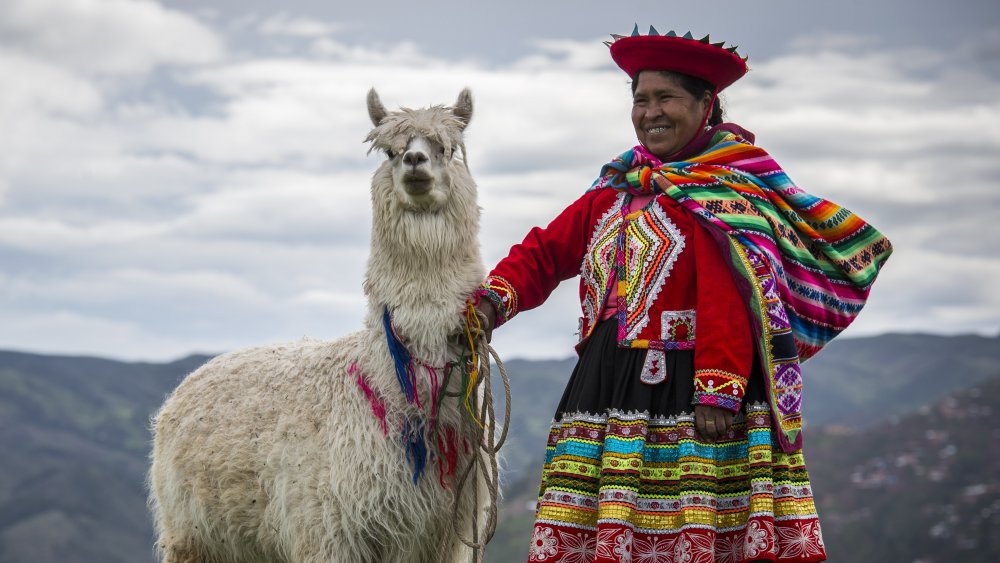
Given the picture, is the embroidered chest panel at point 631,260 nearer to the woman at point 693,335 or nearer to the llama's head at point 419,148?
the woman at point 693,335

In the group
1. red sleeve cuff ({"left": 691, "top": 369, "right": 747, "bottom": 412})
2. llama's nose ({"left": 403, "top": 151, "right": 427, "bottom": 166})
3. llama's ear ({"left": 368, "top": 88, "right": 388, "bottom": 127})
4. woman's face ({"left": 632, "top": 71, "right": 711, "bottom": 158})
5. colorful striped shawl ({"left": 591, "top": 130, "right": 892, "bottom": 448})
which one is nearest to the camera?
red sleeve cuff ({"left": 691, "top": 369, "right": 747, "bottom": 412})

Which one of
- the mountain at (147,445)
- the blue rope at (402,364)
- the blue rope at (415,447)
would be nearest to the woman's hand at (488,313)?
the blue rope at (402,364)

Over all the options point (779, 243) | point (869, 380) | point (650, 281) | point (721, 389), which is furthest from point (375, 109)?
point (869, 380)

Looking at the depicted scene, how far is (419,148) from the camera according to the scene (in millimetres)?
4145

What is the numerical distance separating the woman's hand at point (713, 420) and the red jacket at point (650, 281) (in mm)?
31

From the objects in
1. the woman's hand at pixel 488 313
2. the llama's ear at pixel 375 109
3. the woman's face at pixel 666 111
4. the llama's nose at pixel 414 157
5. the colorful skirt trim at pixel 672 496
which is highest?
the llama's ear at pixel 375 109

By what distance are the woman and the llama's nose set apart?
2.27ft

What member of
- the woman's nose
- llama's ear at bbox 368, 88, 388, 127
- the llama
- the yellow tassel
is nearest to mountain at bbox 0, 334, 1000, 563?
the llama

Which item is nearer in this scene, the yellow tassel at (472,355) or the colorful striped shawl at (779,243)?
the colorful striped shawl at (779,243)

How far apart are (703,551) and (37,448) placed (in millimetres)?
45655

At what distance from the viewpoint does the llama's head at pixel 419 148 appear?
4.10m

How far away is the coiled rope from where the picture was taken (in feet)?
13.5

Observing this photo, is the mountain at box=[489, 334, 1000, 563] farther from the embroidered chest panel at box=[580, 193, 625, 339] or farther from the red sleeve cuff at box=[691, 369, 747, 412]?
→ the red sleeve cuff at box=[691, 369, 747, 412]

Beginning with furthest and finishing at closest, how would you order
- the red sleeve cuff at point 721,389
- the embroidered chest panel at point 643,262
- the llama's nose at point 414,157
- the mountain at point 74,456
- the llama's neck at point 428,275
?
the mountain at point 74,456
the llama's neck at point 428,275
the llama's nose at point 414,157
the embroidered chest panel at point 643,262
the red sleeve cuff at point 721,389
